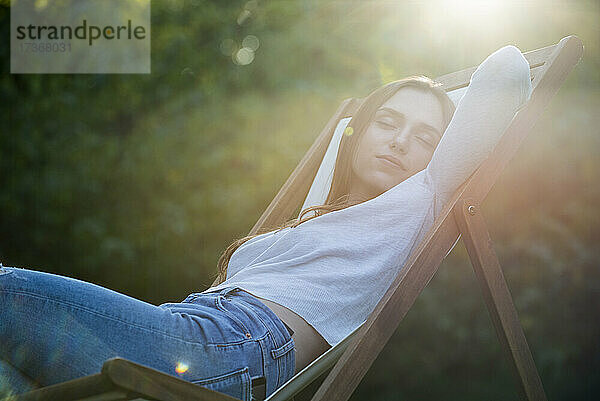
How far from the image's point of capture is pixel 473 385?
3.60 metres

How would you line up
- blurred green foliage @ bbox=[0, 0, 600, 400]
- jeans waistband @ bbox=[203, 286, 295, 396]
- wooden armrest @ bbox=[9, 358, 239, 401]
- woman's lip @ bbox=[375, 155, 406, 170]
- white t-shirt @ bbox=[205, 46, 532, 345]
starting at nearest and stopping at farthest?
wooden armrest @ bbox=[9, 358, 239, 401] → jeans waistband @ bbox=[203, 286, 295, 396] → white t-shirt @ bbox=[205, 46, 532, 345] → woman's lip @ bbox=[375, 155, 406, 170] → blurred green foliage @ bbox=[0, 0, 600, 400]

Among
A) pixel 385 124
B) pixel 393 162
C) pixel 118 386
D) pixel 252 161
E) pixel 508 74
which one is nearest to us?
pixel 118 386

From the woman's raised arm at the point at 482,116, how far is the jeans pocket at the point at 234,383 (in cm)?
65

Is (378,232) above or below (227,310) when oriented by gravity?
above

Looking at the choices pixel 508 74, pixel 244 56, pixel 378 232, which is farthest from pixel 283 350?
pixel 244 56

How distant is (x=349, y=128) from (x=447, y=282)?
1458 mm

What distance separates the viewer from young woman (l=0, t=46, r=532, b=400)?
4.09ft

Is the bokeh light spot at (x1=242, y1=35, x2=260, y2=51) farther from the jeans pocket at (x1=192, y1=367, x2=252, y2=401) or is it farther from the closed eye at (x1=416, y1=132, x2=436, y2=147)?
the jeans pocket at (x1=192, y1=367, x2=252, y2=401)

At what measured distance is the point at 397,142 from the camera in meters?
1.99

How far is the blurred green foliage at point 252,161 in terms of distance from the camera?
3373mm

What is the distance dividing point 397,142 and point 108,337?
103cm

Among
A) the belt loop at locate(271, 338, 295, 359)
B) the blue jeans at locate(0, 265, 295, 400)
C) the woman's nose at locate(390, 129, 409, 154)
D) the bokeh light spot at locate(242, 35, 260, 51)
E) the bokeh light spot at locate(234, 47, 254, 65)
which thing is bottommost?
the belt loop at locate(271, 338, 295, 359)

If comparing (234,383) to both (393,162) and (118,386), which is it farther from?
(393,162)

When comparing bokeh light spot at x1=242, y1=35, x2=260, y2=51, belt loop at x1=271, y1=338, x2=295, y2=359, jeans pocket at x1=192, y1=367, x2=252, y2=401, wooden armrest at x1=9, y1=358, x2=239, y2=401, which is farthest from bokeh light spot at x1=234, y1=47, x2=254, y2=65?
wooden armrest at x1=9, y1=358, x2=239, y2=401
